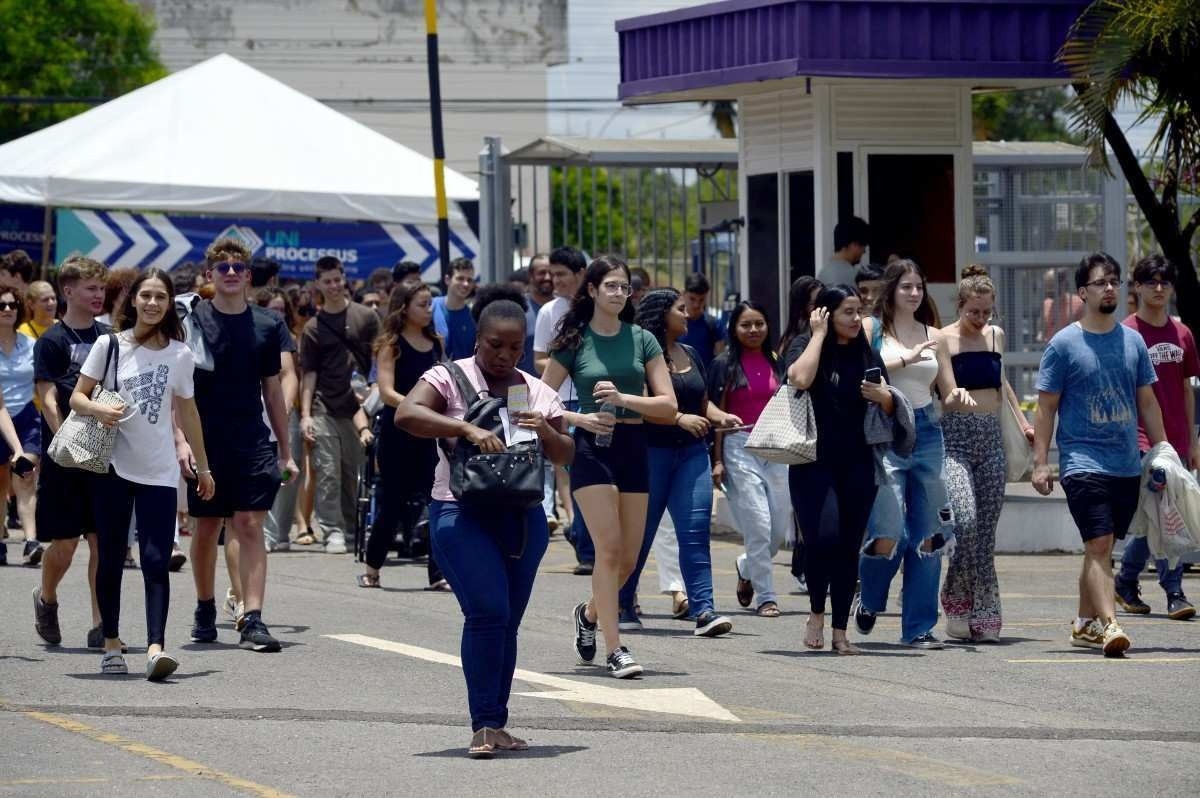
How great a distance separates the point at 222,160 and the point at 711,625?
1181 cm

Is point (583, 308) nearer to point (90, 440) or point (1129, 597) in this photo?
point (90, 440)

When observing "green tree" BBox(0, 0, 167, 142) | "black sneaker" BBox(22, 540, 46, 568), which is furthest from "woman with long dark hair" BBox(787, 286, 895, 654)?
"green tree" BBox(0, 0, 167, 142)

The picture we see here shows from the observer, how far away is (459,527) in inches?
285

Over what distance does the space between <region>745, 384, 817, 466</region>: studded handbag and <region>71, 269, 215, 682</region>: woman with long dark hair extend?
2.75 meters

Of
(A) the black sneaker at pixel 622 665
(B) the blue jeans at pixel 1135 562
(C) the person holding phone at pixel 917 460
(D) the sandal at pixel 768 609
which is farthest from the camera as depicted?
(B) the blue jeans at pixel 1135 562

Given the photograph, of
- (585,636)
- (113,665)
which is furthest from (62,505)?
(585,636)

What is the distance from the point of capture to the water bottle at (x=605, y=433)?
29.9 ft

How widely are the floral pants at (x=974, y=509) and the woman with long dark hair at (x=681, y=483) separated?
1233mm

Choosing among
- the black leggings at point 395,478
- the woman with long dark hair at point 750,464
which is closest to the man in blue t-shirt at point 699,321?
the woman with long dark hair at point 750,464

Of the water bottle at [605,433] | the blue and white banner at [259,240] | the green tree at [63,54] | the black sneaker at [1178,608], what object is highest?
the green tree at [63,54]

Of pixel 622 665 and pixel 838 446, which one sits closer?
pixel 622 665

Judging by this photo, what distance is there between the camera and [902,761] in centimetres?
719

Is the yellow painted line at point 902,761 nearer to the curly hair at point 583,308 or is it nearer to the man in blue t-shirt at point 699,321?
the curly hair at point 583,308

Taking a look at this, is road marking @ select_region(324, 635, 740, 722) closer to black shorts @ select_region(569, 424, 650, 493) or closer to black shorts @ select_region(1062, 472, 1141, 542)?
black shorts @ select_region(569, 424, 650, 493)
